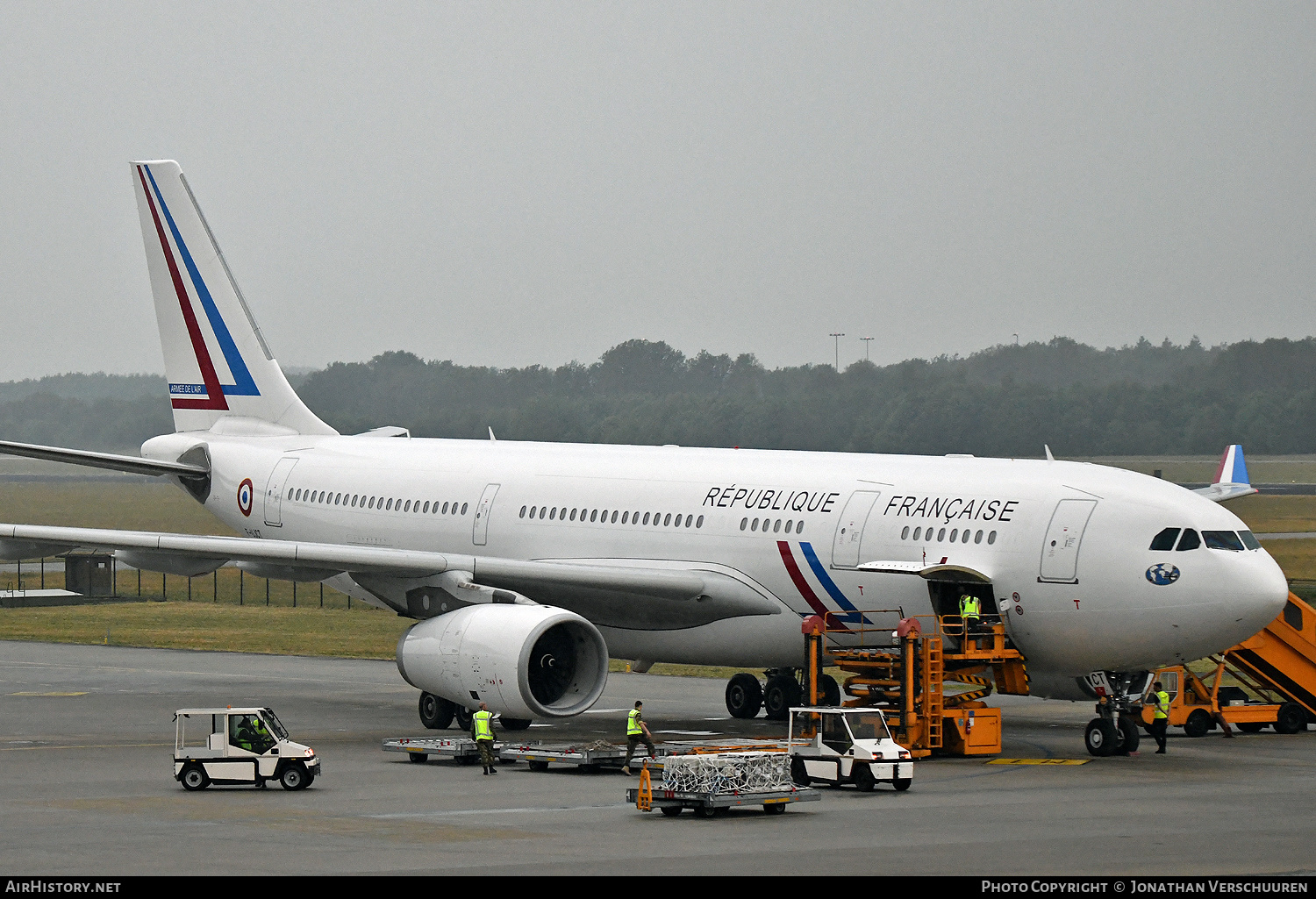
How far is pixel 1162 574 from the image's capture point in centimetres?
2659

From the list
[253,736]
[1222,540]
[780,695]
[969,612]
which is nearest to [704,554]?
[780,695]

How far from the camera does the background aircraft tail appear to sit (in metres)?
39.7

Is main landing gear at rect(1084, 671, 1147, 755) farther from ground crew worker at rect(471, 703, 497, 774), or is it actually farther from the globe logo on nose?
ground crew worker at rect(471, 703, 497, 774)

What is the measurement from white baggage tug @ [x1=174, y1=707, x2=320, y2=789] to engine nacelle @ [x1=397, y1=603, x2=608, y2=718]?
14.6ft

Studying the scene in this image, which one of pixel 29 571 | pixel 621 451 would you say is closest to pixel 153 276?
pixel 621 451

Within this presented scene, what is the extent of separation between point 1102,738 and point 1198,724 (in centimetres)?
361

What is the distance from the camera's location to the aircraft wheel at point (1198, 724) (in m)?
30.7

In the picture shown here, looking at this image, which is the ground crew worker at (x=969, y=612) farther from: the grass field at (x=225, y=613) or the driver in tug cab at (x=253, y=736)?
the grass field at (x=225, y=613)

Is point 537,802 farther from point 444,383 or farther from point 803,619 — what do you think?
point 444,383

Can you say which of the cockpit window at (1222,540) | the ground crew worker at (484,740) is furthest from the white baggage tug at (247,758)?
the cockpit window at (1222,540)

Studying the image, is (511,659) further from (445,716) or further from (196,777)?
(196,777)

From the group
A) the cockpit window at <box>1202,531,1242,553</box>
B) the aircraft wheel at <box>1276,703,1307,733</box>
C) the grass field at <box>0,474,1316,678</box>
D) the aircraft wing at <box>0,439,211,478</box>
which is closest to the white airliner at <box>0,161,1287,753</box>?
the cockpit window at <box>1202,531,1242,553</box>

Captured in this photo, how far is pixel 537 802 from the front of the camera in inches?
884
